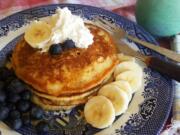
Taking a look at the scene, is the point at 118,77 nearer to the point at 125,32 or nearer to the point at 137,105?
the point at 137,105

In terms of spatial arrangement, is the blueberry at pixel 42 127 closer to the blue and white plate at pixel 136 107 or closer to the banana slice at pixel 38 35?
the blue and white plate at pixel 136 107

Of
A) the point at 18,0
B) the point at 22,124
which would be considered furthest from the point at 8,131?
the point at 18,0

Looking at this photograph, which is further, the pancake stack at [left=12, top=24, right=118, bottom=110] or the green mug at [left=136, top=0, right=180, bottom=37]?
the green mug at [left=136, top=0, right=180, bottom=37]

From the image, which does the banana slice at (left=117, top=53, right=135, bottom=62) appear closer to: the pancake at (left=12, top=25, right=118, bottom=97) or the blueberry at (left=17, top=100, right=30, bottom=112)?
the pancake at (left=12, top=25, right=118, bottom=97)

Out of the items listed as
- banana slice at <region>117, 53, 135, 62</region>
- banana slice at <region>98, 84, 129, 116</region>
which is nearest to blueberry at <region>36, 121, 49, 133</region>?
banana slice at <region>98, 84, 129, 116</region>

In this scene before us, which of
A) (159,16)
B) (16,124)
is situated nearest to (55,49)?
(16,124)
